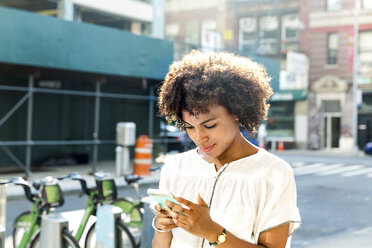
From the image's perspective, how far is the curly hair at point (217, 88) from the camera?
2211 millimetres

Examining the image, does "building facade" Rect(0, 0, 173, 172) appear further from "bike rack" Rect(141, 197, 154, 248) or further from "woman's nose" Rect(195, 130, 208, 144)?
"woman's nose" Rect(195, 130, 208, 144)

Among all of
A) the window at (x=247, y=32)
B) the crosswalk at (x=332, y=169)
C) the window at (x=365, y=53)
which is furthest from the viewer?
the window at (x=247, y=32)

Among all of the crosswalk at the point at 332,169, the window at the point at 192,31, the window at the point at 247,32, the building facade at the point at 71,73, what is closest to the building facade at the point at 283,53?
the window at the point at 247,32

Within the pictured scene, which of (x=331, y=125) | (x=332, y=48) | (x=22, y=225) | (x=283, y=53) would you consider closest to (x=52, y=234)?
(x=22, y=225)

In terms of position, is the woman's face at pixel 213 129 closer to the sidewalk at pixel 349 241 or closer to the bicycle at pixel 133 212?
the bicycle at pixel 133 212

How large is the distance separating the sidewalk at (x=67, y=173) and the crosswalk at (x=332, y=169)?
245 inches

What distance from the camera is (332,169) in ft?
68.0

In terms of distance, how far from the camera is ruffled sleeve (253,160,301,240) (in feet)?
7.12

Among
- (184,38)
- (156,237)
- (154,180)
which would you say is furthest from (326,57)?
(156,237)

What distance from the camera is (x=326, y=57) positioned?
113ft

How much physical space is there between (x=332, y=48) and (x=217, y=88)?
3383 centimetres

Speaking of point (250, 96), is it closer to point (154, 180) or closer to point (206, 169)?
point (206, 169)

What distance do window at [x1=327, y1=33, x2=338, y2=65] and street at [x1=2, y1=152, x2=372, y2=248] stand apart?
1601 centimetres

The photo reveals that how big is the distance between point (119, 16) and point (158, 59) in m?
3.06
